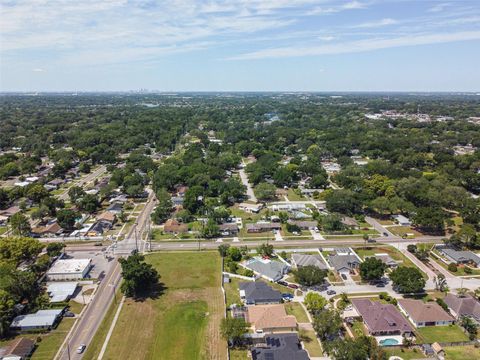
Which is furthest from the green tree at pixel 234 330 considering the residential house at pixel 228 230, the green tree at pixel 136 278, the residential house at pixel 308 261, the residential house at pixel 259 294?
the residential house at pixel 228 230

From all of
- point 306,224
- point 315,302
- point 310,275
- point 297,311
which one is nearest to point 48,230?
point 297,311

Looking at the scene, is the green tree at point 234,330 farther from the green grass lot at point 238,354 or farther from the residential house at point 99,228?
the residential house at point 99,228

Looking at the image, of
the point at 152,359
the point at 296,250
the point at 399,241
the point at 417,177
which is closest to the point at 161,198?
the point at 296,250

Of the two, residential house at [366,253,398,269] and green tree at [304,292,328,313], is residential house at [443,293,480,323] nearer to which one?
residential house at [366,253,398,269]

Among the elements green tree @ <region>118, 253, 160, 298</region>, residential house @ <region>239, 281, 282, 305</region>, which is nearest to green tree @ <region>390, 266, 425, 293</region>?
residential house @ <region>239, 281, 282, 305</region>

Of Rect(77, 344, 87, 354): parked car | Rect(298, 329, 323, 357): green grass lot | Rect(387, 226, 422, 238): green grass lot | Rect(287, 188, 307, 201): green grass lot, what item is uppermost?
Rect(77, 344, 87, 354): parked car

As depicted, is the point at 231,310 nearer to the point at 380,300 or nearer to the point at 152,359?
the point at 152,359
